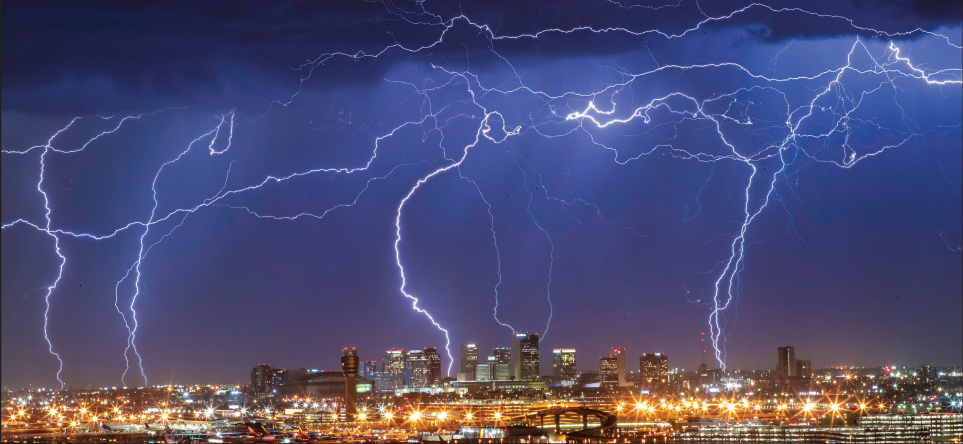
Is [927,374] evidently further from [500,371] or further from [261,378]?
[261,378]

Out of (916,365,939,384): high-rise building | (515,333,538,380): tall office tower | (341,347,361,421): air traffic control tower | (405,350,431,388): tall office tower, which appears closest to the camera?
(341,347,361,421): air traffic control tower

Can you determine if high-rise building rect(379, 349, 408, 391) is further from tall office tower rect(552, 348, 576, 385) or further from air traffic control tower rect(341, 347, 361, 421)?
air traffic control tower rect(341, 347, 361, 421)

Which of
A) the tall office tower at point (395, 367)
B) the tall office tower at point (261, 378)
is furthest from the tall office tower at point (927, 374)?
the tall office tower at point (261, 378)

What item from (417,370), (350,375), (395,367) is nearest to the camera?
(350,375)

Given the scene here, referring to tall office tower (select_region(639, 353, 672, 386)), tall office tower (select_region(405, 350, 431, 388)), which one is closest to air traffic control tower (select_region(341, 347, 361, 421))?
tall office tower (select_region(639, 353, 672, 386))

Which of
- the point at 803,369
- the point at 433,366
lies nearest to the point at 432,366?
the point at 433,366
